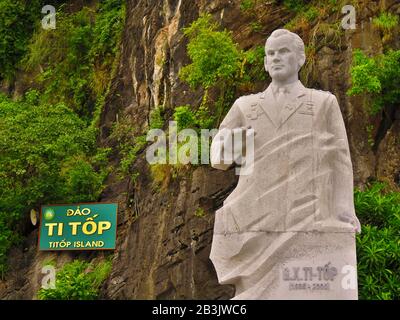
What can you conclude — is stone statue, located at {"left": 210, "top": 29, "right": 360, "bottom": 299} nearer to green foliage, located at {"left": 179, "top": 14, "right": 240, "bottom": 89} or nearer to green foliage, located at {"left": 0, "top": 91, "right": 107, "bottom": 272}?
green foliage, located at {"left": 179, "top": 14, "right": 240, "bottom": 89}

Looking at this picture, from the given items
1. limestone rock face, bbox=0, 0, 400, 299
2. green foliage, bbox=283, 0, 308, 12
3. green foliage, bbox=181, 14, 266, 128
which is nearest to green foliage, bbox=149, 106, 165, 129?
limestone rock face, bbox=0, 0, 400, 299

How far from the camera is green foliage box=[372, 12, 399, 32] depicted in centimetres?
1277

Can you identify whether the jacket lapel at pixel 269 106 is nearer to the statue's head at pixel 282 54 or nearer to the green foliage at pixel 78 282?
the statue's head at pixel 282 54

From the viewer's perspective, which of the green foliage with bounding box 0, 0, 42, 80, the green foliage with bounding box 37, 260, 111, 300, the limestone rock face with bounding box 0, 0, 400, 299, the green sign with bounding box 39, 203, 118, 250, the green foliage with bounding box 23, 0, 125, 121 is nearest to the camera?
the limestone rock face with bounding box 0, 0, 400, 299

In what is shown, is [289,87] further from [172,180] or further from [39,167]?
[39,167]

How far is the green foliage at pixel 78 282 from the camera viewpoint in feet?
43.8

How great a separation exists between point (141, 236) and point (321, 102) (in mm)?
7174

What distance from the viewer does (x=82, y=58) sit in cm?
1897

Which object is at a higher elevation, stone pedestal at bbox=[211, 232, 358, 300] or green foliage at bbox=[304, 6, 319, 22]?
green foliage at bbox=[304, 6, 319, 22]

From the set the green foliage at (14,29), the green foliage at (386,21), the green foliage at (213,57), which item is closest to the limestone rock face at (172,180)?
the green foliage at (386,21)

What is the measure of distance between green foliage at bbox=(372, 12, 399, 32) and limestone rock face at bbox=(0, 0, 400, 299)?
0.15m

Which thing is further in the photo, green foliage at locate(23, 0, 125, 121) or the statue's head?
green foliage at locate(23, 0, 125, 121)

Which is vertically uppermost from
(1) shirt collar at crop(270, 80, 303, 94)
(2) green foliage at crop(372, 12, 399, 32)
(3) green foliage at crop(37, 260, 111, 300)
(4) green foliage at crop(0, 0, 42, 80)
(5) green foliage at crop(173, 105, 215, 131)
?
(4) green foliage at crop(0, 0, 42, 80)

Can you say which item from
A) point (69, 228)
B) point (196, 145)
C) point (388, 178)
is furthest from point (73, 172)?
point (388, 178)
